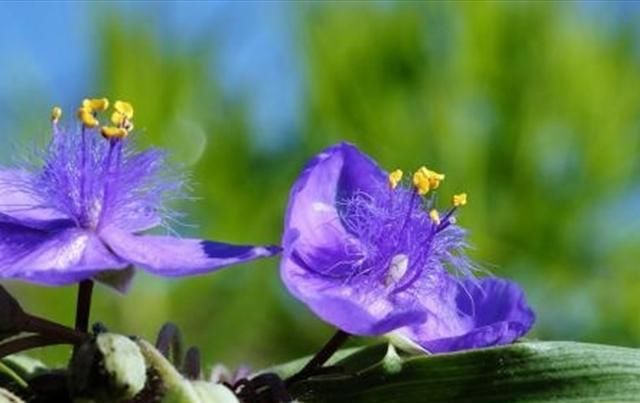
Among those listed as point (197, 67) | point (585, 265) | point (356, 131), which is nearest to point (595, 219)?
point (585, 265)

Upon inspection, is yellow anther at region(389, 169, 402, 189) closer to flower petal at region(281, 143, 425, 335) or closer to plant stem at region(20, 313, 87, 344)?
flower petal at region(281, 143, 425, 335)

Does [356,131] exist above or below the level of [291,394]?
below

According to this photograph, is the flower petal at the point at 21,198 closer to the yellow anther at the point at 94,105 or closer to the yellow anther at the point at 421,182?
the yellow anther at the point at 94,105

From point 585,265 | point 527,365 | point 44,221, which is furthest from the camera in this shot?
point 585,265

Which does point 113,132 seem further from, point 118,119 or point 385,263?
point 385,263

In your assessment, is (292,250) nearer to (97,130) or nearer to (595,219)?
(97,130)
